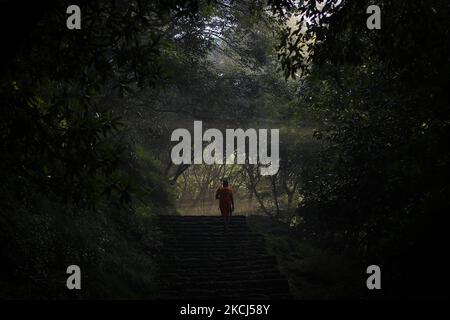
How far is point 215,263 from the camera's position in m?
14.7

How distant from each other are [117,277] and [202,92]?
41.4ft

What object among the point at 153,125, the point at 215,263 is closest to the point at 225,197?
the point at 215,263

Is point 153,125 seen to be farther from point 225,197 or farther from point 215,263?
point 215,263

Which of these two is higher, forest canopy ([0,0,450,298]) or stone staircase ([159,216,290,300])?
forest canopy ([0,0,450,298])

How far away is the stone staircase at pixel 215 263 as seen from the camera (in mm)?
12898

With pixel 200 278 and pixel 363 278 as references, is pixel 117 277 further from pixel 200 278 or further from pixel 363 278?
pixel 363 278

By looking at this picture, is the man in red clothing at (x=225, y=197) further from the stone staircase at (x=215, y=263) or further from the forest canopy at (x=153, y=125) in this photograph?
the forest canopy at (x=153, y=125)

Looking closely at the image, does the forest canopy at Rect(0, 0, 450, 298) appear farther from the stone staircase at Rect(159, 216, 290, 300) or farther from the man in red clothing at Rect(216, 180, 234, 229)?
the man in red clothing at Rect(216, 180, 234, 229)

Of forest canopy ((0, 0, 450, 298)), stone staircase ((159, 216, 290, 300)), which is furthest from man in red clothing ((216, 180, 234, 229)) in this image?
forest canopy ((0, 0, 450, 298))

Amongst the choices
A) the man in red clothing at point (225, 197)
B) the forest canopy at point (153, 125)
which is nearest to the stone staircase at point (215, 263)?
the forest canopy at point (153, 125)

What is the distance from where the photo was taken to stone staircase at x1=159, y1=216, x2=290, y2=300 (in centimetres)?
1290
